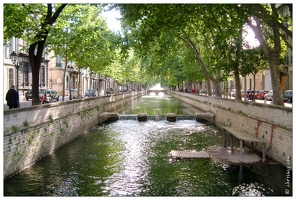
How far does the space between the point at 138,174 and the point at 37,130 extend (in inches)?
194

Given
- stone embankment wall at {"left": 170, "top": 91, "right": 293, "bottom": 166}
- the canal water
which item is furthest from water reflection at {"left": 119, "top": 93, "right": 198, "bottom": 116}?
the canal water

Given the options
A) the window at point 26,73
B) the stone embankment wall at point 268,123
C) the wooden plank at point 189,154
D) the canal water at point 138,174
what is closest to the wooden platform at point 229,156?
the wooden plank at point 189,154

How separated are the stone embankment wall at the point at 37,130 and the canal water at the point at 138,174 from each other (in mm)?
383

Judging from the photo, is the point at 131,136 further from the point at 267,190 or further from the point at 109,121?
the point at 267,190

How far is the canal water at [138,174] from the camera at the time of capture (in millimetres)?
10625

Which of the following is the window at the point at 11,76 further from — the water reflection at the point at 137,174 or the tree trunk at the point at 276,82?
the tree trunk at the point at 276,82

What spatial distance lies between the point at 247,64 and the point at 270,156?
1058cm

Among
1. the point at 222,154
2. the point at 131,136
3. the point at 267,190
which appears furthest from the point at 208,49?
the point at 267,190

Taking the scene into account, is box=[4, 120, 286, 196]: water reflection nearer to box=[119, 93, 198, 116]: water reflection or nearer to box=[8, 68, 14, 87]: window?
box=[119, 93, 198, 116]: water reflection

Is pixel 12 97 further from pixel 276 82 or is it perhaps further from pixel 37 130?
pixel 276 82

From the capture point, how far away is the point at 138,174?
492 inches

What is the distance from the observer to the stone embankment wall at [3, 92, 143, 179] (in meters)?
12.0

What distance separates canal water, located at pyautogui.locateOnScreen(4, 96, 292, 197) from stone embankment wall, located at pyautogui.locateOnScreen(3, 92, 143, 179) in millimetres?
383

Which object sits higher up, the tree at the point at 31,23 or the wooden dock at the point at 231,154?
the tree at the point at 31,23
